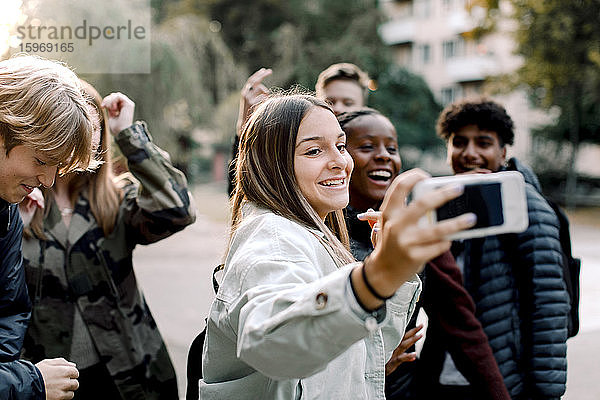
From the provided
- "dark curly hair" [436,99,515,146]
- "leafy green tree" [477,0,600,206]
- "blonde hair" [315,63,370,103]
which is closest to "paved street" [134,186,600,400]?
"blonde hair" [315,63,370,103]

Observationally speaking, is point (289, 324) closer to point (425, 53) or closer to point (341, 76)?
point (341, 76)

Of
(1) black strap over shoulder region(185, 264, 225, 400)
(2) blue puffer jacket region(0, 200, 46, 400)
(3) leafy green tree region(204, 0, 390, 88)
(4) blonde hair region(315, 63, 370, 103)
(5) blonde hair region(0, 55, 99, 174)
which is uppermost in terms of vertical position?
(3) leafy green tree region(204, 0, 390, 88)

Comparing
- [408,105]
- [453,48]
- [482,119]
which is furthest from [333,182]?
[453,48]

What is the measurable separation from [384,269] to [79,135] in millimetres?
1121

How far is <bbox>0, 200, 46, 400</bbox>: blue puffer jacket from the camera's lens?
1811mm

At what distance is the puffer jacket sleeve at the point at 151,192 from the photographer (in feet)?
8.93

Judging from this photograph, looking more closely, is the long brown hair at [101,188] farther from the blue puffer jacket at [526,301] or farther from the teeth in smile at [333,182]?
the blue puffer jacket at [526,301]

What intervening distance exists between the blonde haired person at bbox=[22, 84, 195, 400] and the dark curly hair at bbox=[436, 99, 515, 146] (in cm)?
151

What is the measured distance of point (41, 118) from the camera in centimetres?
180

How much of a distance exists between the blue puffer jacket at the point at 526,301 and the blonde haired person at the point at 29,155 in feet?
5.98

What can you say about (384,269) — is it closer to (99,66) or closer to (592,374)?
(592,374)

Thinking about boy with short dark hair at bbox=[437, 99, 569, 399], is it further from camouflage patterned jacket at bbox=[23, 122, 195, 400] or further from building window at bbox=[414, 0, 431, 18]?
building window at bbox=[414, 0, 431, 18]

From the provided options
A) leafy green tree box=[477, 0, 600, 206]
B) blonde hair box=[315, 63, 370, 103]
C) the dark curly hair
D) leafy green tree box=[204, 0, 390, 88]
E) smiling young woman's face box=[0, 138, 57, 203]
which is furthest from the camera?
leafy green tree box=[204, 0, 390, 88]

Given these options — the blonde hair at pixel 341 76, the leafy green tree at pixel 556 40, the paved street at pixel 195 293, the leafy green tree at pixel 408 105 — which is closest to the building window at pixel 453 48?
the leafy green tree at pixel 408 105
